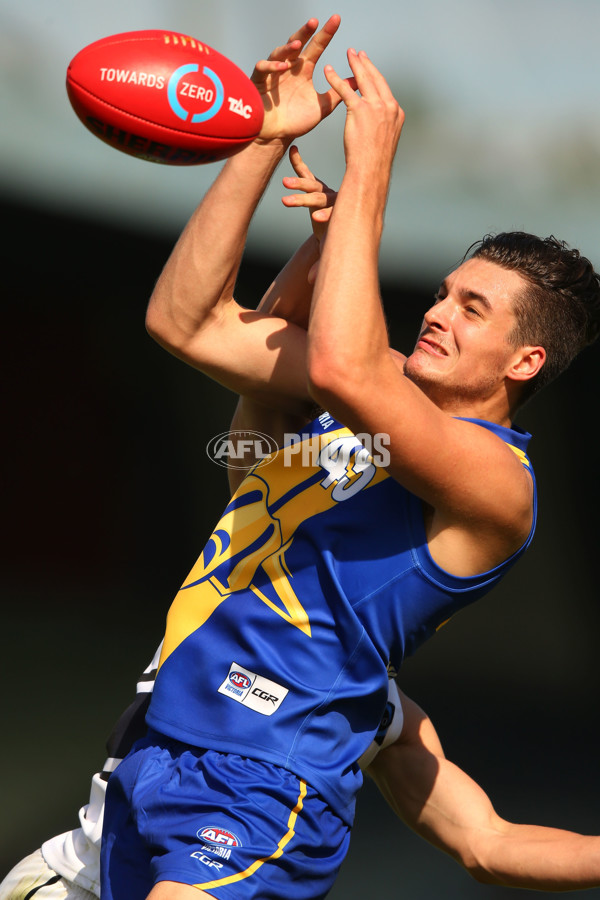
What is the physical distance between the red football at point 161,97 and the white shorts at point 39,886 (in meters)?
1.50

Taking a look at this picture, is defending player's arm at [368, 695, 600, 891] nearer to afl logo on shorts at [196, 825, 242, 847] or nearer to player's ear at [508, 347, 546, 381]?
afl logo on shorts at [196, 825, 242, 847]

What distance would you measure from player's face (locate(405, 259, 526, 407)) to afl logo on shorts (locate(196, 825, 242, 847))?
853 mm

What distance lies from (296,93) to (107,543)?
2.38 metres

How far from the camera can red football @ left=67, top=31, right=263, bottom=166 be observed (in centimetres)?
152

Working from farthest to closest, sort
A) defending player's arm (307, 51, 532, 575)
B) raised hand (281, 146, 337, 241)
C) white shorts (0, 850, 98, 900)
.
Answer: white shorts (0, 850, 98, 900) → raised hand (281, 146, 337, 241) → defending player's arm (307, 51, 532, 575)

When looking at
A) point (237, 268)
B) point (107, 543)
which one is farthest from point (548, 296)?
point (107, 543)

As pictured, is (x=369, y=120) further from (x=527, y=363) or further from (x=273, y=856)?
(x=273, y=856)

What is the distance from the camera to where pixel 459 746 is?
4.09 meters

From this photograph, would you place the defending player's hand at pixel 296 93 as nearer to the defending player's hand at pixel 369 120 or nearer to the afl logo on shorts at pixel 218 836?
the defending player's hand at pixel 369 120

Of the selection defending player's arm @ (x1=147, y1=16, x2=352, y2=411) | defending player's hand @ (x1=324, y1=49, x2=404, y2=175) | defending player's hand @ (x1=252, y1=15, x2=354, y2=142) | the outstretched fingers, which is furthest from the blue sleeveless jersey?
the outstretched fingers

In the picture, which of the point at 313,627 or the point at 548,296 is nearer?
the point at 313,627

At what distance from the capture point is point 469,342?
1.72 metres

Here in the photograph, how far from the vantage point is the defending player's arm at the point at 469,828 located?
5.82 feet

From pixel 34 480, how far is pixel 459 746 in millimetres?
2204
